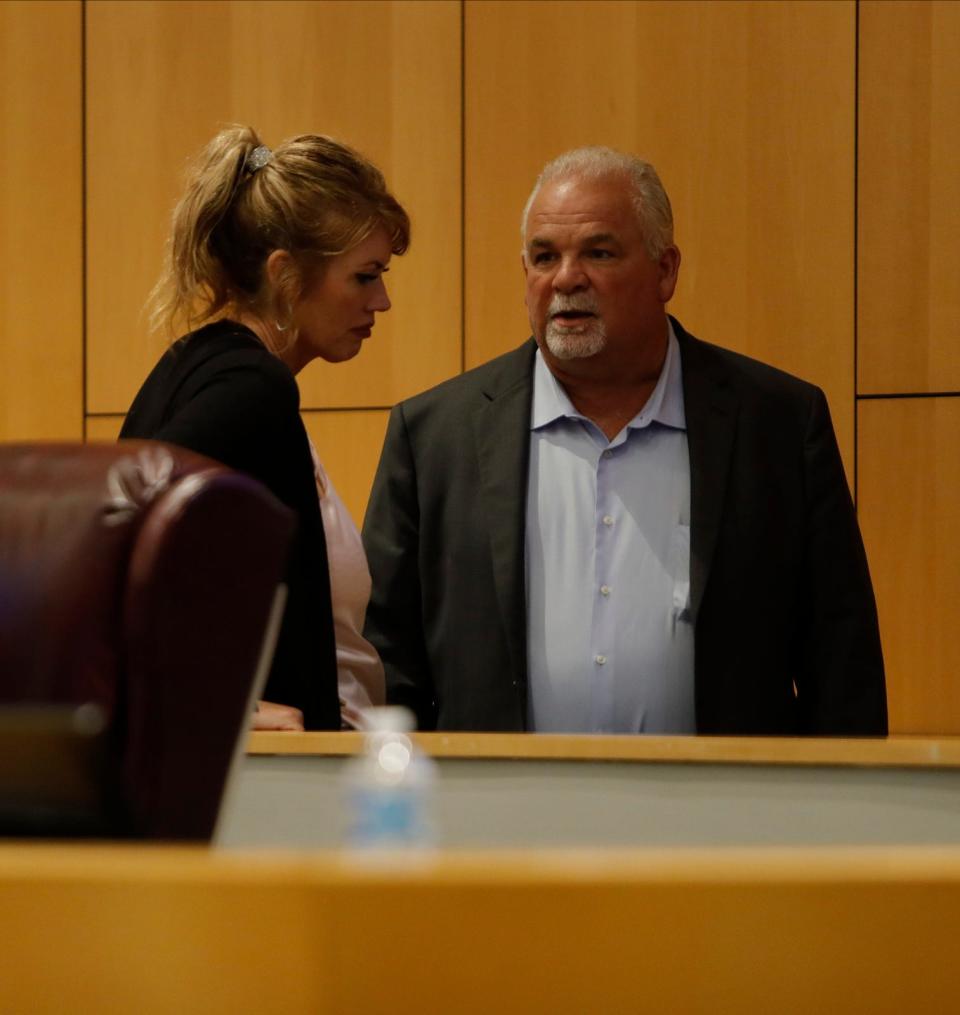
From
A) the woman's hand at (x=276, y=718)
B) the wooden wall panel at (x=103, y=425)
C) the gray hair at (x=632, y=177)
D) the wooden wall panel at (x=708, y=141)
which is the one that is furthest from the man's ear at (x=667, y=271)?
the wooden wall panel at (x=103, y=425)

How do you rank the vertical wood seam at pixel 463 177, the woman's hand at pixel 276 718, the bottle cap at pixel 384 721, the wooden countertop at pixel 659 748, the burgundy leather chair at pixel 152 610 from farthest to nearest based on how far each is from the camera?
the vertical wood seam at pixel 463 177
the bottle cap at pixel 384 721
the woman's hand at pixel 276 718
the wooden countertop at pixel 659 748
the burgundy leather chair at pixel 152 610

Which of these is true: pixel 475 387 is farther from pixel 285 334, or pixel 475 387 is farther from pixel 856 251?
pixel 856 251

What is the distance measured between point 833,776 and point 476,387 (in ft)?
4.62

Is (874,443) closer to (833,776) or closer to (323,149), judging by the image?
(323,149)

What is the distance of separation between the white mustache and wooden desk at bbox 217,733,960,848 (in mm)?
1279

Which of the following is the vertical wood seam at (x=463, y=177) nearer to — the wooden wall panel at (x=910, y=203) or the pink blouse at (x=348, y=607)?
the wooden wall panel at (x=910, y=203)

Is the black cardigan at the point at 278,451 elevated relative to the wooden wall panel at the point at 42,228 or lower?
lower

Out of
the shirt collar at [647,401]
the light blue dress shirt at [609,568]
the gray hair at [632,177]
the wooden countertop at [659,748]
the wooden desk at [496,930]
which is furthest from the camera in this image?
the gray hair at [632,177]

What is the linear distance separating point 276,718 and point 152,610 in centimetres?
97

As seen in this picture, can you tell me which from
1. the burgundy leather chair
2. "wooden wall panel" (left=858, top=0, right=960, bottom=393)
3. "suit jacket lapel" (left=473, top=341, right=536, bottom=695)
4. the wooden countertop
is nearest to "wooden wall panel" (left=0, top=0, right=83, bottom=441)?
"suit jacket lapel" (left=473, top=341, right=536, bottom=695)

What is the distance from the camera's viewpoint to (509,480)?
3020 mm

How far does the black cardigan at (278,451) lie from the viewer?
2.24 meters

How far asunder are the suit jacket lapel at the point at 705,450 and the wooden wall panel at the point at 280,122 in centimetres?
123

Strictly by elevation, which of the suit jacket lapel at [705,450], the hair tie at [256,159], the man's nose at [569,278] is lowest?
the suit jacket lapel at [705,450]
